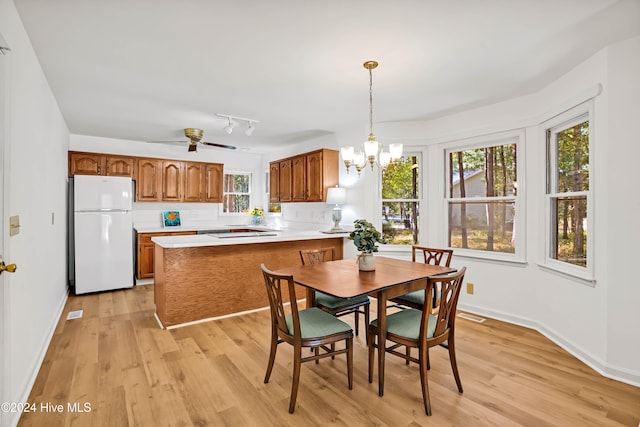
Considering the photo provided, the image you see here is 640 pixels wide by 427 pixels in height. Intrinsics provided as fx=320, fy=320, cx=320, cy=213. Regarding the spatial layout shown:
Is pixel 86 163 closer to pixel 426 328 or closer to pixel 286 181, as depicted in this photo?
pixel 286 181

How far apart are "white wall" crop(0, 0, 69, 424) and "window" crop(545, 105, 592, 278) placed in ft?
13.5

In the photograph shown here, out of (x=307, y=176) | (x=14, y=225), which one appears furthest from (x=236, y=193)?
(x=14, y=225)

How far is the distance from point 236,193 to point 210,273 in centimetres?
349

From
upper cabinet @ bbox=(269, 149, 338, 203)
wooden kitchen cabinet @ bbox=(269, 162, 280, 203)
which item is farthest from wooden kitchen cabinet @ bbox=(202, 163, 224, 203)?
upper cabinet @ bbox=(269, 149, 338, 203)

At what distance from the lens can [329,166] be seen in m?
4.80

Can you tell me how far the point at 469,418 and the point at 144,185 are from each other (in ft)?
18.1

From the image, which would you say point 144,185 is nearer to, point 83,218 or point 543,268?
point 83,218

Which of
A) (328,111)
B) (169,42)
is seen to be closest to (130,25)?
(169,42)

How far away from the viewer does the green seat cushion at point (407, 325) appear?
2.11 meters

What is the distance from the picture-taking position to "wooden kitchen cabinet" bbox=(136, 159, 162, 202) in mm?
5414

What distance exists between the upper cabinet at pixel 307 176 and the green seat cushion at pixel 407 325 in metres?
2.63

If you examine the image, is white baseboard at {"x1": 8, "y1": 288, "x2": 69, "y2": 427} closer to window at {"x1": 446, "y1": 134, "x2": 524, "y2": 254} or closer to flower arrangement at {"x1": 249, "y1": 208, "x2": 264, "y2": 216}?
flower arrangement at {"x1": 249, "y1": 208, "x2": 264, "y2": 216}

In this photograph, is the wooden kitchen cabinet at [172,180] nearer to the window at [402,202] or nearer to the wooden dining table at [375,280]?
the window at [402,202]

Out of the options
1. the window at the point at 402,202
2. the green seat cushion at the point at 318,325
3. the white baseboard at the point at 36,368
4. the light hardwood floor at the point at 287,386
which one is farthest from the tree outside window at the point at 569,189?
the white baseboard at the point at 36,368
